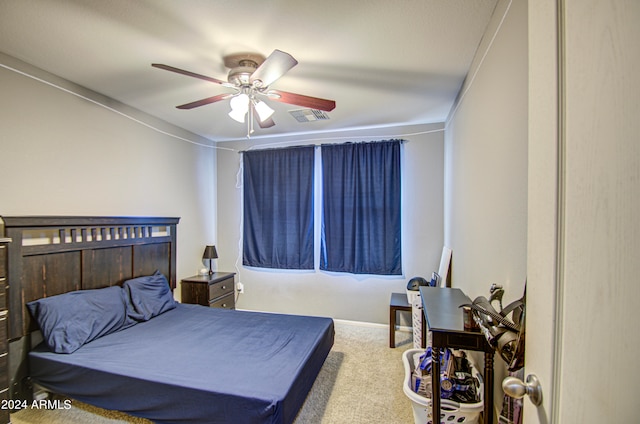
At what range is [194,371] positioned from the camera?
1806 mm

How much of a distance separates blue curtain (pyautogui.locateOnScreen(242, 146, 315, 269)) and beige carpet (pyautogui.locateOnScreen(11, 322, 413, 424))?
1.39m

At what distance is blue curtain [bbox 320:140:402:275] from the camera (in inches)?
141

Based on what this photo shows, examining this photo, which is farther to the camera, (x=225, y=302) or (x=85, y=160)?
(x=225, y=302)

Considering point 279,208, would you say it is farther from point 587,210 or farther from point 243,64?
point 587,210

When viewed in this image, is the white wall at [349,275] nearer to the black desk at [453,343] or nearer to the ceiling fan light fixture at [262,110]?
the ceiling fan light fixture at [262,110]

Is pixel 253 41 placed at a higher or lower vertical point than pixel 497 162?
higher

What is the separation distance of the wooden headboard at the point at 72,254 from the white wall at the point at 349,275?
1.13 meters

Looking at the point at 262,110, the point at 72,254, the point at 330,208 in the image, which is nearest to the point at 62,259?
the point at 72,254

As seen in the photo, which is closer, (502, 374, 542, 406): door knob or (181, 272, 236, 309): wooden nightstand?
(502, 374, 542, 406): door knob

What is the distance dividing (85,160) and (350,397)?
3132 mm

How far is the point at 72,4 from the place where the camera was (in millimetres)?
1523

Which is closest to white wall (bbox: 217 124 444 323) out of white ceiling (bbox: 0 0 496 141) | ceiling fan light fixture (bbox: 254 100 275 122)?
white ceiling (bbox: 0 0 496 141)

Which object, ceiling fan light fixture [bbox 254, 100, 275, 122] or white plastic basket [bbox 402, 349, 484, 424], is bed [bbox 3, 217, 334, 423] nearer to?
white plastic basket [bbox 402, 349, 484, 424]

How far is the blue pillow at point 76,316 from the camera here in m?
2.04
